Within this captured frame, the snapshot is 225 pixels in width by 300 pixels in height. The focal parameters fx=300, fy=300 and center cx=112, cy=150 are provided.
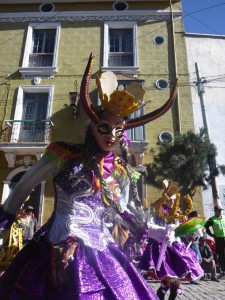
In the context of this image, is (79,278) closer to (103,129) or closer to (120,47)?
(103,129)

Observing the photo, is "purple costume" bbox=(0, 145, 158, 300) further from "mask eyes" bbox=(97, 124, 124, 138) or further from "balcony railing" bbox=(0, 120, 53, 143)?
"balcony railing" bbox=(0, 120, 53, 143)

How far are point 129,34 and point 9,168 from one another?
8.53 metres

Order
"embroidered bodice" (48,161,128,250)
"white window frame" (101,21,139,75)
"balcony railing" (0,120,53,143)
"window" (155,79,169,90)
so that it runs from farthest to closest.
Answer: "white window frame" (101,21,139,75), "window" (155,79,169,90), "balcony railing" (0,120,53,143), "embroidered bodice" (48,161,128,250)

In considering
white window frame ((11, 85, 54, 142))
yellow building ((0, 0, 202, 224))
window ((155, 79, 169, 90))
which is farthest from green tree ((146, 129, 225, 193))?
white window frame ((11, 85, 54, 142))

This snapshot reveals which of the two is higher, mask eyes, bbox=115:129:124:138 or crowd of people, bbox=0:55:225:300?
mask eyes, bbox=115:129:124:138

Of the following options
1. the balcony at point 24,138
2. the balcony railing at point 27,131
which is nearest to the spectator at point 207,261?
the balcony at point 24,138

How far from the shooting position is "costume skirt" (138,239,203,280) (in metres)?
4.02

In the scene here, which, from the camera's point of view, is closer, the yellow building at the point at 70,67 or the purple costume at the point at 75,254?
the purple costume at the point at 75,254

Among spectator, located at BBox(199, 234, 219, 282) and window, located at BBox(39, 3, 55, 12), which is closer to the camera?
spectator, located at BBox(199, 234, 219, 282)

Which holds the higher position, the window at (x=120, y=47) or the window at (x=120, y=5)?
the window at (x=120, y=5)

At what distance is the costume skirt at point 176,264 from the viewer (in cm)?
402

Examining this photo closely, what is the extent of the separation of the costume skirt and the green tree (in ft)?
14.6

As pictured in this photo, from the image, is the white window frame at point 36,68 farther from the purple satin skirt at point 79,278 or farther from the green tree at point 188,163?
the purple satin skirt at point 79,278

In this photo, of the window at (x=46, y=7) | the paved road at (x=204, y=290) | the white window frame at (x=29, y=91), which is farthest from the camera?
the window at (x=46, y=7)
